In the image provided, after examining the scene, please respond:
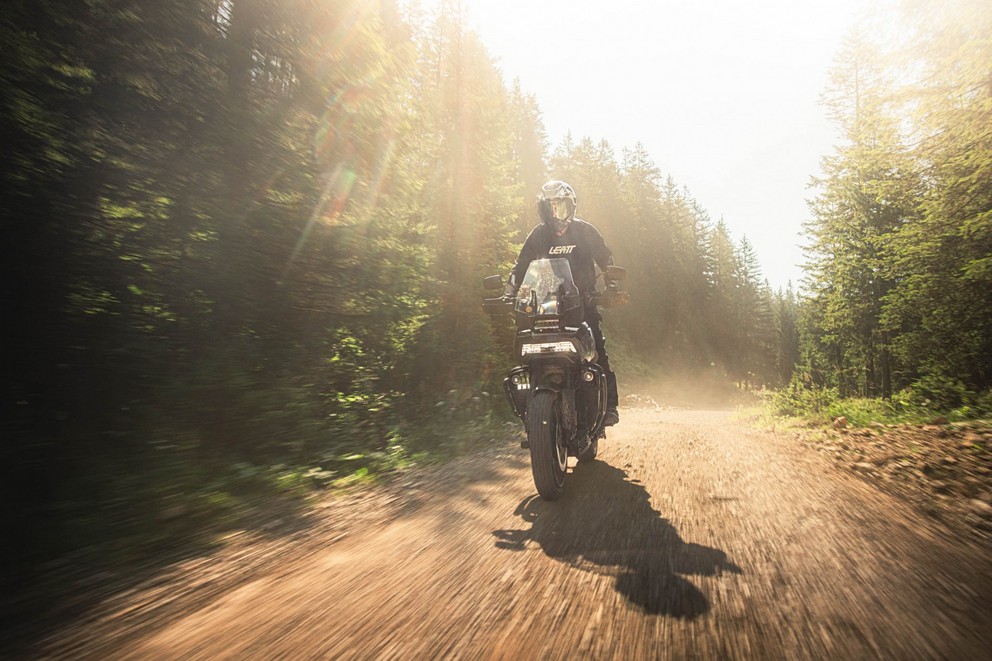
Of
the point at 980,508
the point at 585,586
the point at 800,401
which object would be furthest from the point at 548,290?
the point at 800,401

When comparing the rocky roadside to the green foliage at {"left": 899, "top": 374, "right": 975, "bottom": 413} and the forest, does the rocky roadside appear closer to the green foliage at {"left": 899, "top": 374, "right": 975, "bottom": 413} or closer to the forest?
the green foliage at {"left": 899, "top": 374, "right": 975, "bottom": 413}

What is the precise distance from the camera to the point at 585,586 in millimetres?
2070

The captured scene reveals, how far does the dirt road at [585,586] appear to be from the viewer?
162cm

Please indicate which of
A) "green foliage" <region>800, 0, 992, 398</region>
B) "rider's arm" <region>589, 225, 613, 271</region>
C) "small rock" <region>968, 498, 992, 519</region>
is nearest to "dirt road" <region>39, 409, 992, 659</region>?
"small rock" <region>968, 498, 992, 519</region>

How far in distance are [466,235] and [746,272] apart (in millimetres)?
58813

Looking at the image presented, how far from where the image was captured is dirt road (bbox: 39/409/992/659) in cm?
162

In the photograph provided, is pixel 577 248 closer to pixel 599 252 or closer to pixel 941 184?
pixel 599 252

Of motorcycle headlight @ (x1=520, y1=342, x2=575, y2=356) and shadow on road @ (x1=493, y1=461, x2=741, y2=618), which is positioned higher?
motorcycle headlight @ (x1=520, y1=342, x2=575, y2=356)

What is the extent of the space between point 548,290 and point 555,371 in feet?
2.34

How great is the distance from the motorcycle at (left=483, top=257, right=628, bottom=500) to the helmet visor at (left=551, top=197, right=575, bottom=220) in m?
0.74

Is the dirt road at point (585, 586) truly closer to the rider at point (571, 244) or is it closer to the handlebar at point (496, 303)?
the rider at point (571, 244)

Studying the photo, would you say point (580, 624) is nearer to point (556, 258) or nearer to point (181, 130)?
point (556, 258)

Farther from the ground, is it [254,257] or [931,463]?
[254,257]

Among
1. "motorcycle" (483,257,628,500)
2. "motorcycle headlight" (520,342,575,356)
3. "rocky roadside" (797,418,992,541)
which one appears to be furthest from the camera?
"motorcycle headlight" (520,342,575,356)
